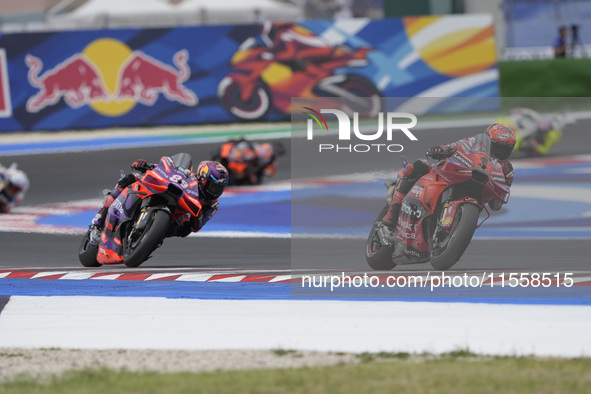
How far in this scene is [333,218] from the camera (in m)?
9.80

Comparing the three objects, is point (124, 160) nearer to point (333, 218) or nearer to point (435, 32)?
point (435, 32)

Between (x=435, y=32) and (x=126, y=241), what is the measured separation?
Result: 12.6 m

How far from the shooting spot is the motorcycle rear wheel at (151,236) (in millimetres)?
9492

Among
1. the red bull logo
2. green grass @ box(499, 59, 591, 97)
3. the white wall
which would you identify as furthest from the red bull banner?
the white wall

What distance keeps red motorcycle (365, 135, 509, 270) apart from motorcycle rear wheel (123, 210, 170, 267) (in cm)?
220

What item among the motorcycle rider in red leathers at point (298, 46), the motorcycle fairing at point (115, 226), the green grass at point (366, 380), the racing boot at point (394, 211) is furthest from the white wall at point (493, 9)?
the green grass at point (366, 380)

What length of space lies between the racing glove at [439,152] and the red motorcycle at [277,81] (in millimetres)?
12545

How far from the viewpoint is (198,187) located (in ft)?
32.6

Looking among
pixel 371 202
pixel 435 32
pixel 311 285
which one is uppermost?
pixel 435 32

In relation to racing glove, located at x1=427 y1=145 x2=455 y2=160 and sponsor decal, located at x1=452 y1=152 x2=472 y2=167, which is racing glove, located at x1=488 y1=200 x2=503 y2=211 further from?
racing glove, located at x1=427 y1=145 x2=455 y2=160

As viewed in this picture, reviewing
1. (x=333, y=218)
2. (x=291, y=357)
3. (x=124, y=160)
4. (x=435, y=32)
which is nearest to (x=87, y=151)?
(x=124, y=160)

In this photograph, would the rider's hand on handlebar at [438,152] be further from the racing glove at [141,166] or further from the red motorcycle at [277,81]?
the red motorcycle at [277,81]

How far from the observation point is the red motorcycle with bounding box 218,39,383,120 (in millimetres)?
20984

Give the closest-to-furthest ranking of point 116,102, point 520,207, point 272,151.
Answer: point 520,207 → point 272,151 → point 116,102
